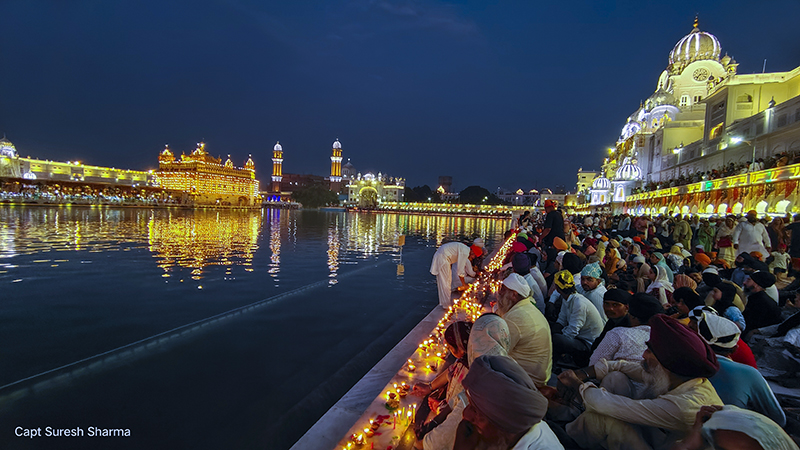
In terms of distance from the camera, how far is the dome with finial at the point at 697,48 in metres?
40.1

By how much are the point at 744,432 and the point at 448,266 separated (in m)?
5.27

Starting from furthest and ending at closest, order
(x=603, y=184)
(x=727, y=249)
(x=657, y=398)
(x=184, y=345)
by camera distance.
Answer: (x=603, y=184)
(x=727, y=249)
(x=184, y=345)
(x=657, y=398)

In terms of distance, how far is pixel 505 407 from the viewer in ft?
4.51

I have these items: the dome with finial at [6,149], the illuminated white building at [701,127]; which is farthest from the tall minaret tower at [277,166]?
the illuminated white building at [701,127]

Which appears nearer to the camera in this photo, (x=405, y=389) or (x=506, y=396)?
(x=506, y=396)

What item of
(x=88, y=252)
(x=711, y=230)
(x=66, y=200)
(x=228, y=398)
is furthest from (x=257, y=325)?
(x=66, y=200)

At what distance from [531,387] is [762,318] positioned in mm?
3929

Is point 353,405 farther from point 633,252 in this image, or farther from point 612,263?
point 633,252

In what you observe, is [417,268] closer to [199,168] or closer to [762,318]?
[762,318]

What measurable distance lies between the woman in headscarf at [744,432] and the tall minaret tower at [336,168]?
12117cm

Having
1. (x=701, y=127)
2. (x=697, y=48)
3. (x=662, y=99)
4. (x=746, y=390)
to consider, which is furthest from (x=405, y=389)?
(x=697, y=48)

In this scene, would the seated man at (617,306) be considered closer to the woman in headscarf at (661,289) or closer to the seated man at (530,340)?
the seated man at (530,340)

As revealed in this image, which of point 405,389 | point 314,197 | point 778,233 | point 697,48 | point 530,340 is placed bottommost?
point 405,389

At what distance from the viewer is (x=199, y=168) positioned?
270 feet
